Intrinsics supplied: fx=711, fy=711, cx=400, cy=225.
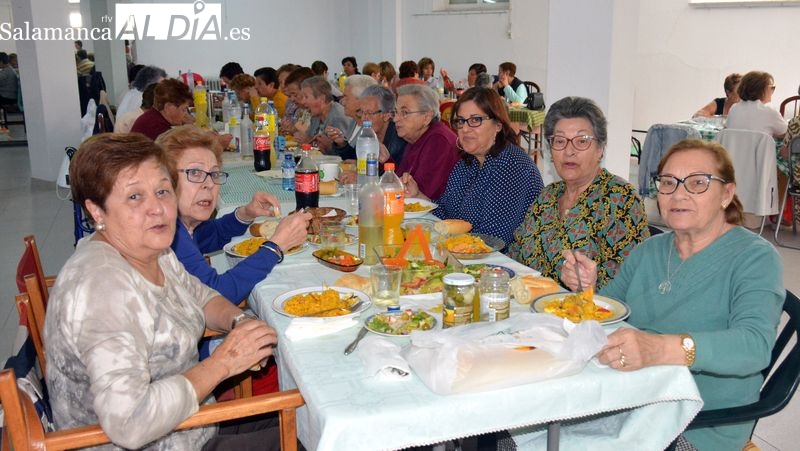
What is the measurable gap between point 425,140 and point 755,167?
3003mm

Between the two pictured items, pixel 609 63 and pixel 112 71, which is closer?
pixel 609 63

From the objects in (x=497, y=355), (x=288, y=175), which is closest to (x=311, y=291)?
(x=497, y=355)

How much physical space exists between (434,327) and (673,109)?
7952 millimetres

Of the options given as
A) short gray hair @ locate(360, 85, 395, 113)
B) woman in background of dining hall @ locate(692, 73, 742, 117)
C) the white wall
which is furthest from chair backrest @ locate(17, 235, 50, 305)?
the white wall

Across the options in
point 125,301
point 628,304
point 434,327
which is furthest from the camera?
point 628,304

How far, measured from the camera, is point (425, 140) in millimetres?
3744

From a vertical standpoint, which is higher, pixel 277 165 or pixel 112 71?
pixel 112 71

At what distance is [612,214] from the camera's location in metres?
2.32

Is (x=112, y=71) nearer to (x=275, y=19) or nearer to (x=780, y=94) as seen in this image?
(x=275, y=19)

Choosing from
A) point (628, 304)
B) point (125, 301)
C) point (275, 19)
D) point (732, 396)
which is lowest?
point (732, 396)

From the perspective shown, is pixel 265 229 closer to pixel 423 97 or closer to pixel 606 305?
pixel 606 305

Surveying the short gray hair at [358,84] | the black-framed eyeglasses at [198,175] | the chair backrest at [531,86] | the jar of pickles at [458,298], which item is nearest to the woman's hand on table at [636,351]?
the jar of pickles at [458,298]

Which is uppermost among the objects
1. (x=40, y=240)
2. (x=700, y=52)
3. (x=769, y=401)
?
(x=700, y=52)

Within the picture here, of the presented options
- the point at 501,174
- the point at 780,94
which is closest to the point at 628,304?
the point at 501,174
